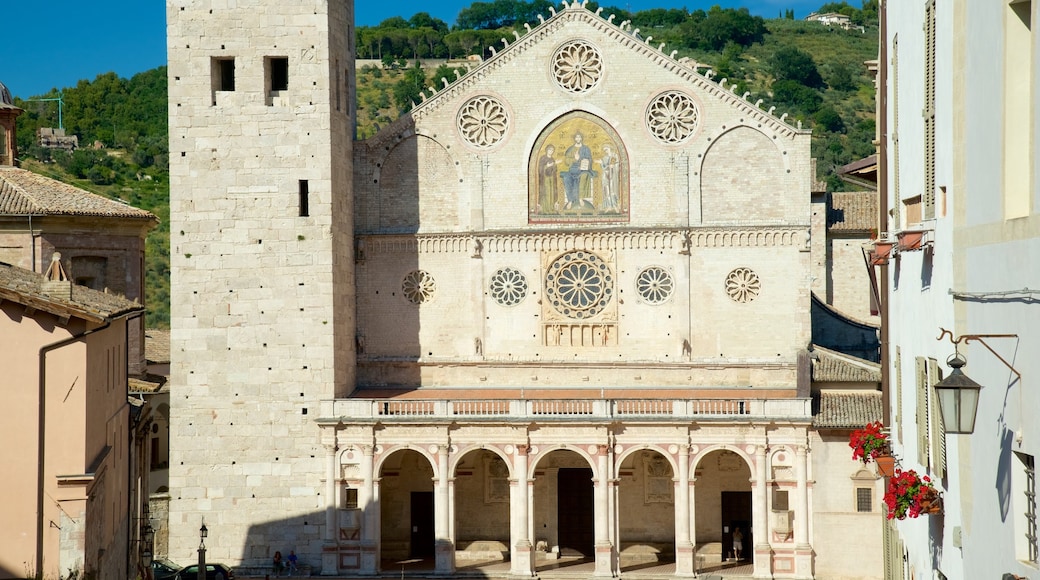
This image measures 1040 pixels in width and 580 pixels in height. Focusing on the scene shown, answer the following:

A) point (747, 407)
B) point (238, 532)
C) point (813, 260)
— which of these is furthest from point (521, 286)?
point (813, 260)

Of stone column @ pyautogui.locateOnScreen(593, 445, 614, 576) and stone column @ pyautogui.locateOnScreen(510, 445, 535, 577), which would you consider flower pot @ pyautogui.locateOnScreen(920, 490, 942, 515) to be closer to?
stone column @ pyautogui.locateOnScreen(593, 445, 614, 576)

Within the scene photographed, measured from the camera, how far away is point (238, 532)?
37.3 m

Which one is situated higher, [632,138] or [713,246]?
[632,138]

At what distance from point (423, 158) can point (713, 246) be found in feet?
28.0

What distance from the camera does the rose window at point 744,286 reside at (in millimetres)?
38750

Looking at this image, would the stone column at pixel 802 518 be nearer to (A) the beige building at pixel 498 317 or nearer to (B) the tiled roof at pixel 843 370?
(A) the beige building at pixel 498 317

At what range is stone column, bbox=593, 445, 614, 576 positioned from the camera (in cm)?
3619

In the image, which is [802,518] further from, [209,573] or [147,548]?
[147,548]

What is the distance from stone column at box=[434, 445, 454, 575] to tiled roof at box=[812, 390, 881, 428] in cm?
954

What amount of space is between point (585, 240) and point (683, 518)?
27.6 feet

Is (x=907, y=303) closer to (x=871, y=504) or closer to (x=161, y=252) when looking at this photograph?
(x=871, y=504)

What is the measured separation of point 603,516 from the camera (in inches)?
1432

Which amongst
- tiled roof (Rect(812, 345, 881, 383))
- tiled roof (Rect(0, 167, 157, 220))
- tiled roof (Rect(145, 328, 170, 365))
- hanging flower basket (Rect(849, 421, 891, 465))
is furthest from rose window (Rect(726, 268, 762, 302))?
tiled roof (Rect(145, 328, 170, 365))

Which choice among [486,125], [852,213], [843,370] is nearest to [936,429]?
[843,370]
